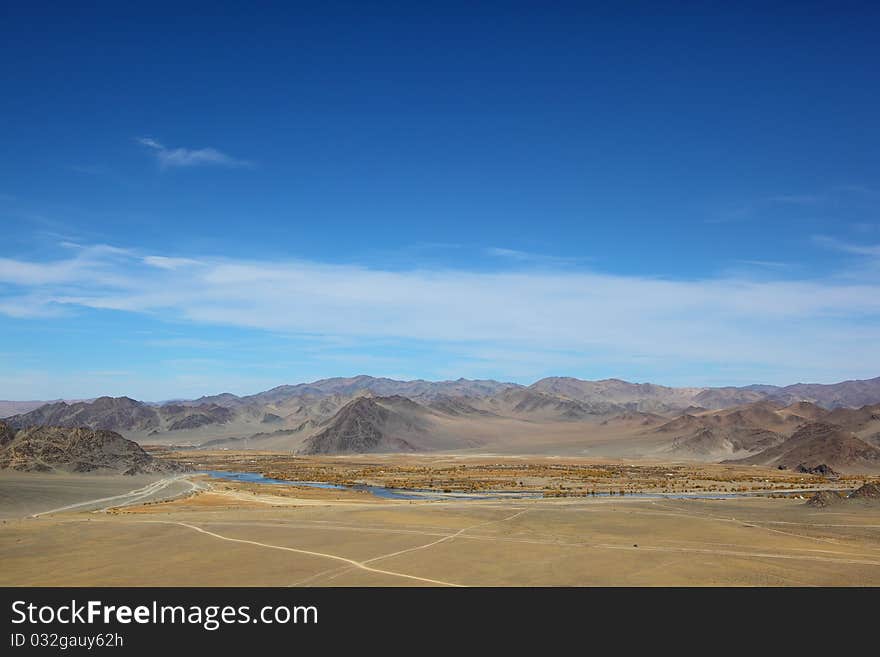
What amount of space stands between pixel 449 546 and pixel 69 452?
2935 inches

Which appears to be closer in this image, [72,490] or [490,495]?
[72,490]

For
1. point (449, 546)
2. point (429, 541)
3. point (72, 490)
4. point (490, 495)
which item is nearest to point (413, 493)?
point (490, 495)

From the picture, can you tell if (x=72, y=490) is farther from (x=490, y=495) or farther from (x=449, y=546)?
(x=449, y=546)

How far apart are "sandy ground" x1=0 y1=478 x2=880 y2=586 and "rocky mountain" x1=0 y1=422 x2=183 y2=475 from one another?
3545cm

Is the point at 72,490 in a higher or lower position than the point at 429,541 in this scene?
lower

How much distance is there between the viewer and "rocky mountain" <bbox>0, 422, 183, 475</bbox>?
83375 mm

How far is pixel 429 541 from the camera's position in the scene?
36000mm

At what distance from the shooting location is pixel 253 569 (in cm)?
2862

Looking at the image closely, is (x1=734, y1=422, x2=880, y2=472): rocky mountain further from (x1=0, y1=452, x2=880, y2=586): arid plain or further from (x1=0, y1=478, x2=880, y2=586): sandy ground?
(x1=0, y1=478, x2=880, y2=586): sandy ground
